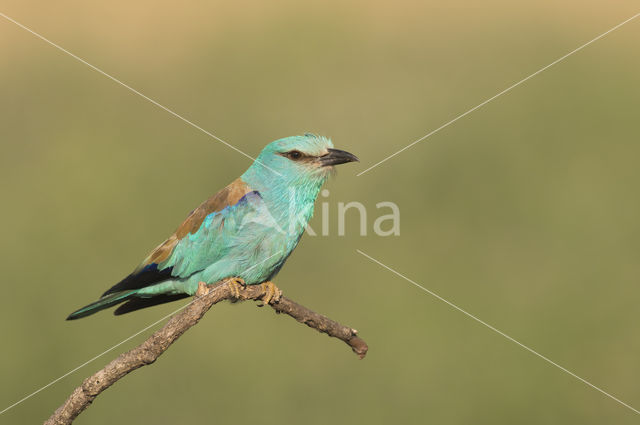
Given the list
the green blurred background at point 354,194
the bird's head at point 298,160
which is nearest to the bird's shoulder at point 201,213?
the bird's head at point 298,160

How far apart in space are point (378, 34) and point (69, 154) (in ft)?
13.2

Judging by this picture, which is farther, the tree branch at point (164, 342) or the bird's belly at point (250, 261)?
the bird's belly at point (250, 261)

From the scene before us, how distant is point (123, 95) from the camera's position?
8328mm

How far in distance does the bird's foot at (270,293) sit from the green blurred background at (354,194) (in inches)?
82.3

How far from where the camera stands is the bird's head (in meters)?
4.44

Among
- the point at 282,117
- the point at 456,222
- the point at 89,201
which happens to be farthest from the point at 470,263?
the point at 89,201

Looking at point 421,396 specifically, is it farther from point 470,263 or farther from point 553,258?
point 553,258

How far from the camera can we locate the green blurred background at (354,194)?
5938 millimetres

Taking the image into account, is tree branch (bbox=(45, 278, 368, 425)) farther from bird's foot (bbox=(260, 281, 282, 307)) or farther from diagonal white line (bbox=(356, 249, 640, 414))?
diagonal white line (bbox=(356, 249, 640, 414))

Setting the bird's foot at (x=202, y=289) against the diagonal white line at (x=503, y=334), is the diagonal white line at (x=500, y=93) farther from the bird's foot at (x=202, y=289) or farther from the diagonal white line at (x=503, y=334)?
the bird's foot at (x=202, y=289)

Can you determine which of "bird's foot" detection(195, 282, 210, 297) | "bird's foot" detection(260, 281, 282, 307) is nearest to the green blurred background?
"bird's foot" detection(195, 282, 210, 297)

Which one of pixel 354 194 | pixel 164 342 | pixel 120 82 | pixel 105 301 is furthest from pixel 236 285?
pixel 120 82

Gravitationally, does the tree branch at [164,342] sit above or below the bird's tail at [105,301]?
above

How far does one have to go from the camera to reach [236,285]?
13.3 ft
